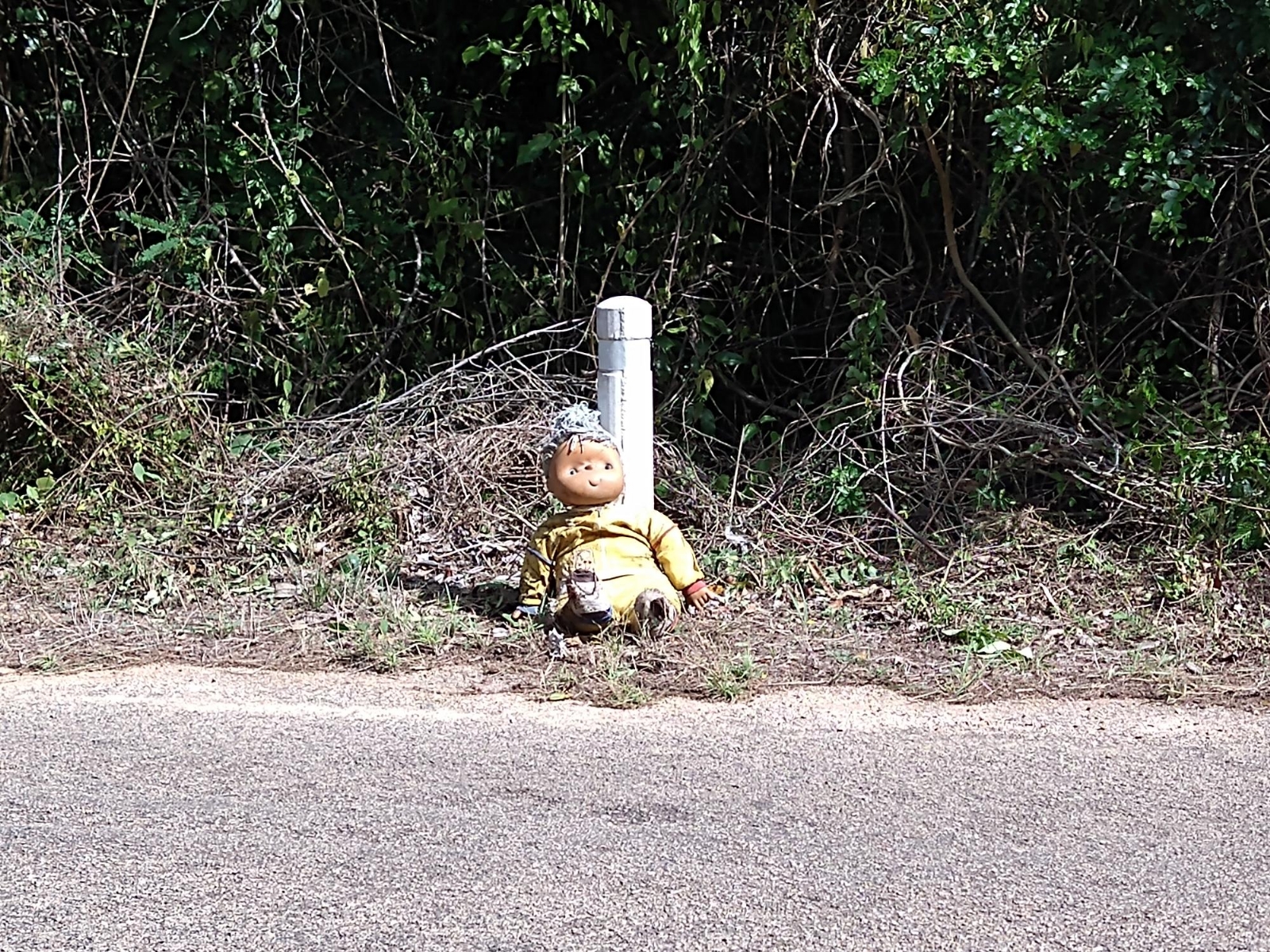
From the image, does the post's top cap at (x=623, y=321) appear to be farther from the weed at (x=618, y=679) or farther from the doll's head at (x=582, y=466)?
the weed at (x=618, y=679)

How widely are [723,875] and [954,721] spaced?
1.26m

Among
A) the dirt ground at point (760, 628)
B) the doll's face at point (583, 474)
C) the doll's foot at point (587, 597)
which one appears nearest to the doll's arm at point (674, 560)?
the dirt ground at point (760, 628)

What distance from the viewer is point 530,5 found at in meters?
6.72

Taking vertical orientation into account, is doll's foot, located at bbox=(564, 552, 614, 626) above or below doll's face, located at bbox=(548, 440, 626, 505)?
below

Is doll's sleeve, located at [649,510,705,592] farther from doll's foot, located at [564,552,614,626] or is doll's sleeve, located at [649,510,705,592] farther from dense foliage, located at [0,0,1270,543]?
dense foliage, located at [0,0,1270,543]

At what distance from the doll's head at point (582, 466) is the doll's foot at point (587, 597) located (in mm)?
291

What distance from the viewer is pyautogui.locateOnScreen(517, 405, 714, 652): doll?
4.90 meters

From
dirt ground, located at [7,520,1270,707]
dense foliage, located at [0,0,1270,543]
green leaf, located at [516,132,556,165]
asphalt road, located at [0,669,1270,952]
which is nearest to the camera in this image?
asphalt road, located at [0,669,1270,952]

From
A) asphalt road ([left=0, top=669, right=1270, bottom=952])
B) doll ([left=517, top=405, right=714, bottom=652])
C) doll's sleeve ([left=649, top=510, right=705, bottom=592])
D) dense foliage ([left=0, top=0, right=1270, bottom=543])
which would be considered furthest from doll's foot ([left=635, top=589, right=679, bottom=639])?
dense foliage ([left=0, top=0, right=1270, bottom=543])

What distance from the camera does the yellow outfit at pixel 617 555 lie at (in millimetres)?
5012

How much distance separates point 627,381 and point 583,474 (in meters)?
0.45

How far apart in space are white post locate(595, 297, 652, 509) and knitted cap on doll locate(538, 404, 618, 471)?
0.10 metres

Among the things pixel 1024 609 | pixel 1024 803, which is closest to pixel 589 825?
pixel 1024 803

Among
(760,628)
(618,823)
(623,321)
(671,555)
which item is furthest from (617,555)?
(618,823)
